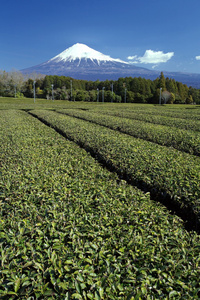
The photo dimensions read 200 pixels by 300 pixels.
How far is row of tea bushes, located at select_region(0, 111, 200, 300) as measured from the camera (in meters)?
2.44

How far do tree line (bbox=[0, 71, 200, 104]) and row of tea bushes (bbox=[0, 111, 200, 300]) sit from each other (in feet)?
239

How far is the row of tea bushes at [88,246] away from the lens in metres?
2.44

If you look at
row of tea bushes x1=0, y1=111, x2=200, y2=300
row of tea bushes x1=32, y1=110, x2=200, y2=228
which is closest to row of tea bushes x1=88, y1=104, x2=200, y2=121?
row of tea bushes x1=32, y1=110, x2=200, y2=228

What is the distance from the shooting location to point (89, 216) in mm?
3771

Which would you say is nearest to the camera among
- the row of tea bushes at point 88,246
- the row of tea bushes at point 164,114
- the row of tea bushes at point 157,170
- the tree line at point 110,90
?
the row of tea bushes at point 88,246

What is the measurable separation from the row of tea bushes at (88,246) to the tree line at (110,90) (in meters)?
72.7

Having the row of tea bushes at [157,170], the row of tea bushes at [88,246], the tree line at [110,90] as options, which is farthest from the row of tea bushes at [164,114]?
the tree line at [110,90]

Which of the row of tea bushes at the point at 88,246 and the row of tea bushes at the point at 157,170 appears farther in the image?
the row of tea bushes at the point at 157,170

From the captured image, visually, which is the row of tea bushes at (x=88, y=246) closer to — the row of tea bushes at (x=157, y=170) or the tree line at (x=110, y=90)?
the row of tea bushes at (x=157, y=170)

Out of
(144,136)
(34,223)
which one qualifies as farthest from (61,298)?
(144,136)

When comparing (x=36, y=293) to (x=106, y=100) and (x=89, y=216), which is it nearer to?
(x=89, y=216)

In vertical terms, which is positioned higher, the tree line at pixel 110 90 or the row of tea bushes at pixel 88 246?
the tree line at pixel 110 90

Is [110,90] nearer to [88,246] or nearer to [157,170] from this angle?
[157,170]

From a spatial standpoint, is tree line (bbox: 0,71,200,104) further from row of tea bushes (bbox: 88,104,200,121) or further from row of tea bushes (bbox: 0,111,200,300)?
row of tea bushes (bbox: 0,111,200,300)
